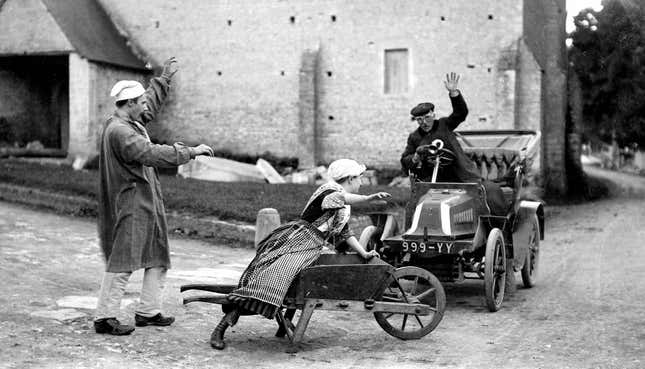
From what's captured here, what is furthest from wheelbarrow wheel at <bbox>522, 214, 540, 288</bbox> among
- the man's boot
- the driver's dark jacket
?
the man's boot

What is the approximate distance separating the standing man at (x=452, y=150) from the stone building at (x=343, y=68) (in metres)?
13.9

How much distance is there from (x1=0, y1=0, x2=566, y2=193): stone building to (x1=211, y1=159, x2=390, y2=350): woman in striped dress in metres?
16.5

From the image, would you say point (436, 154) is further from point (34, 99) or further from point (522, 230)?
point (34, 99)

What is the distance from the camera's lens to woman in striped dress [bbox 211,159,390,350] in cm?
613

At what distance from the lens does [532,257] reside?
32.7 ft

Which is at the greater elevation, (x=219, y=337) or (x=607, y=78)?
(x=607, y=78)

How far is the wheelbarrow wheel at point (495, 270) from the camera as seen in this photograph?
7.91 m

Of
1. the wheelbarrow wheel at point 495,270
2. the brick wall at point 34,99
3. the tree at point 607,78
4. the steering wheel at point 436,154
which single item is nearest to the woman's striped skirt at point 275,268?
the wheelbarrow wheel at point 495,270

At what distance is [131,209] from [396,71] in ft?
59.8

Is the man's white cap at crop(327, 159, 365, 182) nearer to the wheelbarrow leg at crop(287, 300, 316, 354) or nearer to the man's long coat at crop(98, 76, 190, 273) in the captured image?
the wheelbarrow leg at crop(287, 300, 316, 354)

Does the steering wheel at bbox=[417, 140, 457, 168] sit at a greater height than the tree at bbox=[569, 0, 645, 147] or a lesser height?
lesser

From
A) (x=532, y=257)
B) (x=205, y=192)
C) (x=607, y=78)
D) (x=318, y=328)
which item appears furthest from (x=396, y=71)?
(x=318, y=328)

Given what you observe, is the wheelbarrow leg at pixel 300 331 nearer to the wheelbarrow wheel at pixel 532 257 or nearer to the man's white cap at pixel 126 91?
the man's white cap at pixel 126 91

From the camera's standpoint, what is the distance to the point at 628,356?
20.2 feet
